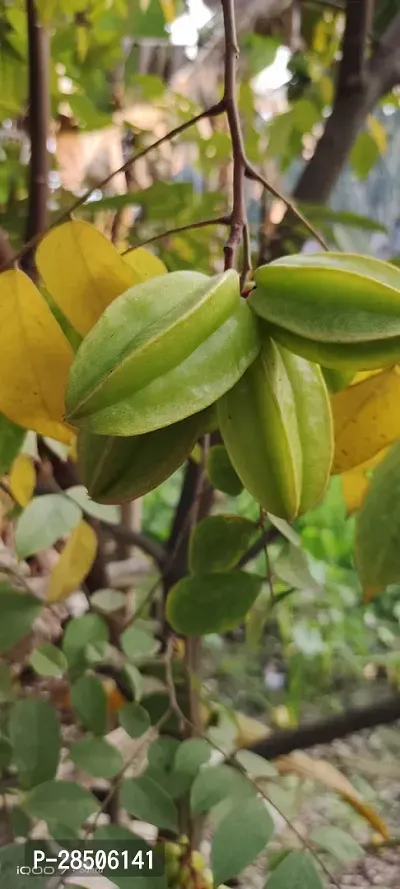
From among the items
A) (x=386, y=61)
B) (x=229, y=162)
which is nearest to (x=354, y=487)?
(x=386, y=61)

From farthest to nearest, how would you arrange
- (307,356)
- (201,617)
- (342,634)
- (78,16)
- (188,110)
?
(342,634), (188,110), (78,16), (201,617), (307,356)

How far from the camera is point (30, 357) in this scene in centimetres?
28

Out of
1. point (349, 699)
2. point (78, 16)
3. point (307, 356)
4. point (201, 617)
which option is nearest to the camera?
point (307, 356)

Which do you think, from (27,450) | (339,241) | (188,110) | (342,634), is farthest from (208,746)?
(342,634)

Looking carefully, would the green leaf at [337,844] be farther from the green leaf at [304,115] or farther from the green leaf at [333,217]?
the green leaf at [304,115]

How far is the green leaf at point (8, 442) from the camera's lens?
343mm

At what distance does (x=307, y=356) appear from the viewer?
0.76ft

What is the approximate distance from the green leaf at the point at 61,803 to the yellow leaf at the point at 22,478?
0.18 metres

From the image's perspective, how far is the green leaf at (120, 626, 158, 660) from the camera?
52cm

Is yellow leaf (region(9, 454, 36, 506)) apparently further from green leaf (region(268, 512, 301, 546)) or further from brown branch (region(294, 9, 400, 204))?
brown branch (region(294, 9, 400, 204))

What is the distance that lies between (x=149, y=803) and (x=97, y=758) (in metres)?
0.05

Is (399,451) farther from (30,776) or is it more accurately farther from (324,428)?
(30,776)

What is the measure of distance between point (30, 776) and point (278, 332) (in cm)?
33

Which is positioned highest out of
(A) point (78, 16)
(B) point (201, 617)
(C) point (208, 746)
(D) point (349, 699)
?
(A) point (78, 16)
